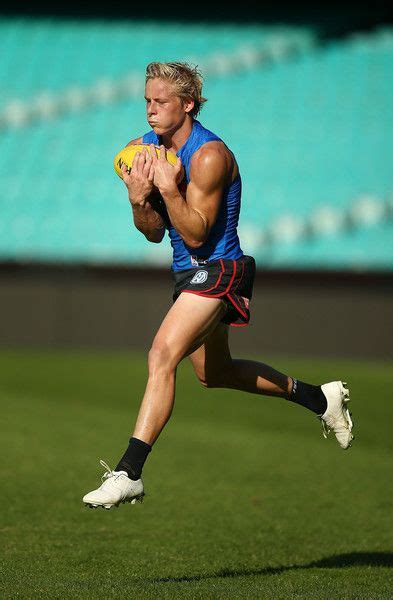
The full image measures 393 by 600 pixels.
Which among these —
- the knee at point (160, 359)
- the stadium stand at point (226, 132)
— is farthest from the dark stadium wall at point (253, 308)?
the knee at point (160, 359)

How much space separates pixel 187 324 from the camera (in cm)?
570

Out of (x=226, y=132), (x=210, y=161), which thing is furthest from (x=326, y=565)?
(x=226, y=132)

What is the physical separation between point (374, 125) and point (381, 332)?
20.6 ft

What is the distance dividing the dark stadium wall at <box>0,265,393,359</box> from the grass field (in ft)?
9.78

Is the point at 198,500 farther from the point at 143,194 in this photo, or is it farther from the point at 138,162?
the point at 138,162

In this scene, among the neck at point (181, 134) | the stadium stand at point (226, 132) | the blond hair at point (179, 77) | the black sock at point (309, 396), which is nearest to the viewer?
the blond hair at point (179, 77)

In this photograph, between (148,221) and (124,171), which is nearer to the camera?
(124,171)

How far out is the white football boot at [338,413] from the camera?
22.0 feet

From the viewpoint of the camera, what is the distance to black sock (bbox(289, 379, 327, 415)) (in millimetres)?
6652

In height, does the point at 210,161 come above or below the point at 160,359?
above

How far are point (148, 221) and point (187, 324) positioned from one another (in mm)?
864

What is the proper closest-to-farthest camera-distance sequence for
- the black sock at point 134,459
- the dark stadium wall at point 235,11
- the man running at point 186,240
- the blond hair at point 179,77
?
the black sock at point 134,459 < the man running at point 186,240 < the blond hair at point 179,77 < the dark stadium wall at point 235,11

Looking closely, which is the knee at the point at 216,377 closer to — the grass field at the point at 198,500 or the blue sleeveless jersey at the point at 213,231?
the blue sleeveless jersey at the point at 213,231

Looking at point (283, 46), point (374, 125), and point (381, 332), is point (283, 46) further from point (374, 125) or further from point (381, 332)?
point (381, 332)
